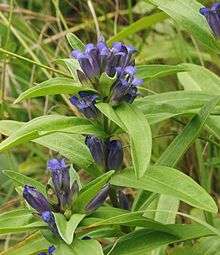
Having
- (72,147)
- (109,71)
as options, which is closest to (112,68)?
(109,71)

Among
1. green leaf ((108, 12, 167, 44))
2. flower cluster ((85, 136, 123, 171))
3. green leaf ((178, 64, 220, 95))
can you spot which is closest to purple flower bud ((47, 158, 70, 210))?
flower cluster ((85, 136, 123, 171))

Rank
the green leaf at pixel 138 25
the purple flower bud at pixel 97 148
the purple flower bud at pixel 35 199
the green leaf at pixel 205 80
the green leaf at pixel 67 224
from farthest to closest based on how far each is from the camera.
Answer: the green leaf at pixel 138 25 → the green leaf at pixel 205 80 → the purple flower bud at pixel 97 148 → the purple flower bud at pixel 35 199 → the green leaf at pixel 67 224

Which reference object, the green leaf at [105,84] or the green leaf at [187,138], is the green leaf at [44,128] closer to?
the green leaf at [105,84]

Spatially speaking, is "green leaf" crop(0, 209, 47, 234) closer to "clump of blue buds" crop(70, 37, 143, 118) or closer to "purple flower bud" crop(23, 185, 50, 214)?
"purple flower bud" crop(23, 185, 50, 214)

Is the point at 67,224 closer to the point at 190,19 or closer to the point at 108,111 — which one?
the point at 108,111

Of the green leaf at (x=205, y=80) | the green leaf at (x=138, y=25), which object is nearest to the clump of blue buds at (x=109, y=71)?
the green leaf at (x=205, y=80)

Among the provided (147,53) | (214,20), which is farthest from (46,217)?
(147,53)
